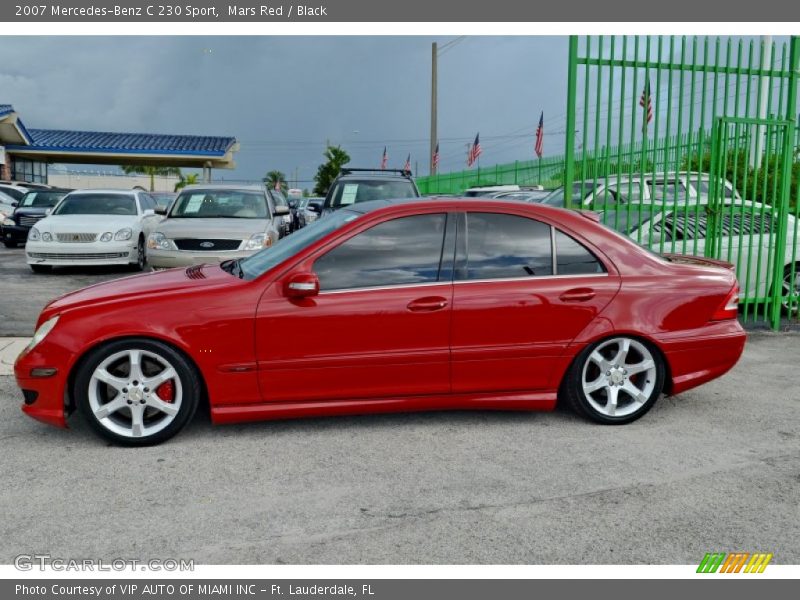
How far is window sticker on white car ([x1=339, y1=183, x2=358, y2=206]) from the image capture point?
1468cm

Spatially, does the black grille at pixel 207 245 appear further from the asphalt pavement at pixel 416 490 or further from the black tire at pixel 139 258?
the asphalt pavement at pixel 416 490

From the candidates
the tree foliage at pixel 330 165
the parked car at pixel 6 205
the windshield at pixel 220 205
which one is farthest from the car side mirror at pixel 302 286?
the tree foliage at pixel 330 165

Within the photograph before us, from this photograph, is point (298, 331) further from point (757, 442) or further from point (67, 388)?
point (757, 442)

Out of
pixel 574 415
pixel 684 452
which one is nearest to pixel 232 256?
pixel 574 415

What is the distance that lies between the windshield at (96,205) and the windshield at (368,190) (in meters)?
3.78

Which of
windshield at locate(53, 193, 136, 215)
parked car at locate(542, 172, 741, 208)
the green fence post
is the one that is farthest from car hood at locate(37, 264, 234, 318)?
windshield at locate(53, 193, 136, 215)

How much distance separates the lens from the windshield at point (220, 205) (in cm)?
1170

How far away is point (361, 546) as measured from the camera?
3438 mm

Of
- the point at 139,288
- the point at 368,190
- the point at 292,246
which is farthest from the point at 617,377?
the point at 368,190

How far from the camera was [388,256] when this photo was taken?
196 inches

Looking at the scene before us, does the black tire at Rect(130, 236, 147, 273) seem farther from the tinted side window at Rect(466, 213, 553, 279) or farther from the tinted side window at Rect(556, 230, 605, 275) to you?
the tinted side window at Rect(556, 230, 605, 275)

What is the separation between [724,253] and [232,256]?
6059 mm

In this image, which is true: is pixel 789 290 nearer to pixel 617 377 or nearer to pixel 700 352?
pixel 700 352

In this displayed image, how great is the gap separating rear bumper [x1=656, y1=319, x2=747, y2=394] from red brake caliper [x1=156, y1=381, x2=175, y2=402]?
123 inches
